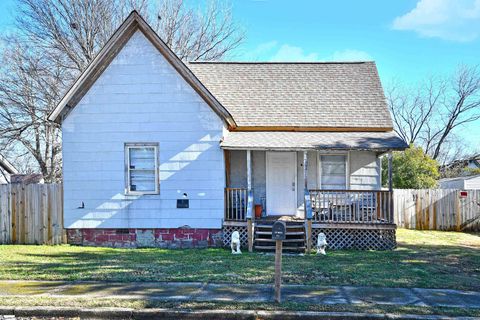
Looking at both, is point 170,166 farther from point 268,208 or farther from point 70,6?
point 70,6

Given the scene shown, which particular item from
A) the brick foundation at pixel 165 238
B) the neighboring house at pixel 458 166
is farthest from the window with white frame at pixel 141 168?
the neighboring house at pixel 458 166

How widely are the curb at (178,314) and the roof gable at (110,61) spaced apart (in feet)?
23.8

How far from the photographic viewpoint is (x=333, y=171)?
13797 millimetres

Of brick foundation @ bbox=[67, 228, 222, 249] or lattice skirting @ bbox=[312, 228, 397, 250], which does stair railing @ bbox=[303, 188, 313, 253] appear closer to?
lattice skirting @ bbox=[312, 228, 397, 250]

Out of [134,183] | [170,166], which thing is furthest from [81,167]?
[170,166]

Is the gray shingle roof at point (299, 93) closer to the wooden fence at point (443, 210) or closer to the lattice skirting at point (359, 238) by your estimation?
the lattice skirting at point (359, 238)

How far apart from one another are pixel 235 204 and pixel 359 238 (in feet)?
13.4

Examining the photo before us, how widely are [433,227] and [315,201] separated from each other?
28.8 ft

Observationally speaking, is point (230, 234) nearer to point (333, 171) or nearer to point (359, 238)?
point (359, 238)

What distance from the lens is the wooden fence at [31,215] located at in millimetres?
12414

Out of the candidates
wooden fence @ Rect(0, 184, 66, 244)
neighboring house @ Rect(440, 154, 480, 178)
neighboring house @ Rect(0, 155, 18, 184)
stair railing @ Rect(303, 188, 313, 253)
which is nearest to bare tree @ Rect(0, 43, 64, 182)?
neighboring house @ Rect(0, 155, 18, 184)

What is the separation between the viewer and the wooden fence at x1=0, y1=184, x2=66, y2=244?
40.7 ft

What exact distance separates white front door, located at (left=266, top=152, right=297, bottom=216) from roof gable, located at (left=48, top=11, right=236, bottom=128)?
2.53m

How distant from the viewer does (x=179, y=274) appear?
818cm
